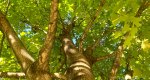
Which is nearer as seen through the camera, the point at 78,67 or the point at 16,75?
the point at 16,75

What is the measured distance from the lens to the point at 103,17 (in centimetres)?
683

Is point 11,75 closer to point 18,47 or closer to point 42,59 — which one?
point 18,47

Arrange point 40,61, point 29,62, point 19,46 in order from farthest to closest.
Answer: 1. point 19,46
2. point 29,62
3. point 40,61

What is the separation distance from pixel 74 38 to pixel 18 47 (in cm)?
423

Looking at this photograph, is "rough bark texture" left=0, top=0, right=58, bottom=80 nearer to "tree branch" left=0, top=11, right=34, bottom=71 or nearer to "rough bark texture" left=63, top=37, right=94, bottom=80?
"tree branch" left=0, top=11, right=34, bottom=71

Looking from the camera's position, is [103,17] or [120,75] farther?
[120,75]

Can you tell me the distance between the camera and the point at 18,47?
3.65 meters

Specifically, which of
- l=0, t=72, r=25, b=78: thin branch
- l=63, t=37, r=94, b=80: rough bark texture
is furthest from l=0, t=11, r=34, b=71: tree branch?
l=63, t=37, r=94, b=80: rough bark texture

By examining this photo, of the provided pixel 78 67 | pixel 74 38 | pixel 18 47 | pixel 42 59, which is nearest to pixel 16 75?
pixel 18 47

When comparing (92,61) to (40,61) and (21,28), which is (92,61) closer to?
(40,61)

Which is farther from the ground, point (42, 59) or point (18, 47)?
point (18, 47)

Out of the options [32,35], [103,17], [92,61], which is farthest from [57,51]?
[92,61]

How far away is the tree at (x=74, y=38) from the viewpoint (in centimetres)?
321

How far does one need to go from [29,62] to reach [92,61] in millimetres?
1607
